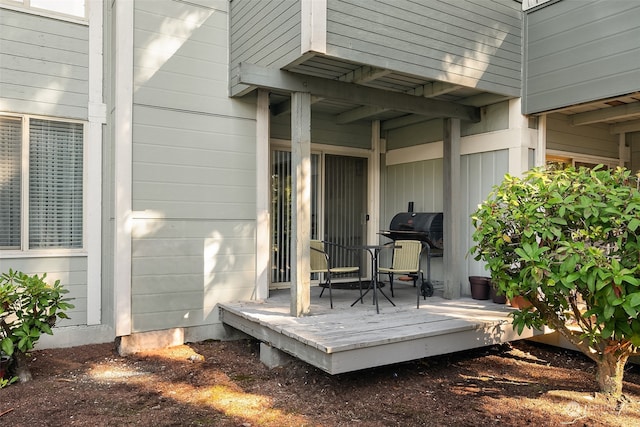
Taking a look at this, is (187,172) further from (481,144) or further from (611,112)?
(611,112)

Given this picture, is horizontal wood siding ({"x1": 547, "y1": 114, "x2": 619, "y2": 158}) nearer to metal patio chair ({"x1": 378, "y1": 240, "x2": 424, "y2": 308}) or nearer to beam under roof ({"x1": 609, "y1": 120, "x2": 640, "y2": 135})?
beam under roof ({"x1": 609, "y1": 120, "x2": 640, "y2": 135})

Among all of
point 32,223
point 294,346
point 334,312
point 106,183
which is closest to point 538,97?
point 334,312

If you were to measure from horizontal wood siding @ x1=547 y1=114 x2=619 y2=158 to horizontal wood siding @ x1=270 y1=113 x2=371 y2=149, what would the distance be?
2.50 meters

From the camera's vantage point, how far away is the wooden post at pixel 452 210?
17.7ft

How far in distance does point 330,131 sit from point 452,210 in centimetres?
215

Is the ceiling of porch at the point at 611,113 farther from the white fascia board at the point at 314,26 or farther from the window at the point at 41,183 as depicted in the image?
the window at the point at 41,183

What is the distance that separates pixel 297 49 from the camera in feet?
13.0

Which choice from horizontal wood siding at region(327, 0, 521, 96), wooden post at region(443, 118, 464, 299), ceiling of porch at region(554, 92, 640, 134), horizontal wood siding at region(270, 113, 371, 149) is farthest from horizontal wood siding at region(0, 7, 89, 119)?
ceiling of porch at region(554, 92, 640, 134)

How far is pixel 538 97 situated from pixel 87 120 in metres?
5.05

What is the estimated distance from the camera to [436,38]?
4.56 m

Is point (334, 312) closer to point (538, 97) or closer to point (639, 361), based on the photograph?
point (639, 361)

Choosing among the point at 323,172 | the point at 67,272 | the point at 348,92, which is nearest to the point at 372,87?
the point at 348,92

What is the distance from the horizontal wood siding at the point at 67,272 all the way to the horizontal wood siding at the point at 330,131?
2.80m

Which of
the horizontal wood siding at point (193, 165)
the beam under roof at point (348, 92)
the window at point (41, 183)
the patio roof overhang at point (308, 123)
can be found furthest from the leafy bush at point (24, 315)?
the beam under roof at point (348, 92)
